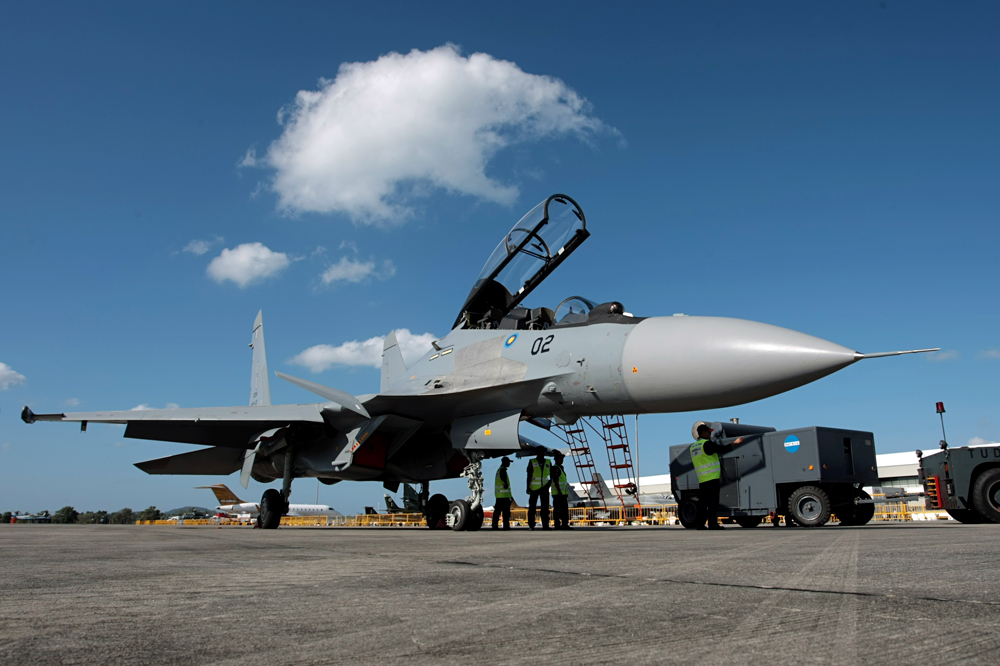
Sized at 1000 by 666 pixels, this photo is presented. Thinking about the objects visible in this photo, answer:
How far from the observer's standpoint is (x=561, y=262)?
32.6 ft

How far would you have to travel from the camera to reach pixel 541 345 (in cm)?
858

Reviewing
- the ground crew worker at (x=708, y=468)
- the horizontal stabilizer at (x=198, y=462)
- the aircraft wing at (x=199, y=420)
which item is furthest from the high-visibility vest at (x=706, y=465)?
the horizontal stabilizer at (x=198, y=462)

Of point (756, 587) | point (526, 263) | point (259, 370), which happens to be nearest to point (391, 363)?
point (259, 370)

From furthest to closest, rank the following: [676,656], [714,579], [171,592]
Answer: [714,579]
[171,592]
[676,656]

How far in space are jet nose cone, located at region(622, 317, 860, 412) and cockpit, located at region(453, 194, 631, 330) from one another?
2.33 m

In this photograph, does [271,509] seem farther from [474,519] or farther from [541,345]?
[541,345]

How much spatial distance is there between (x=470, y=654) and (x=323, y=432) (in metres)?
10.7

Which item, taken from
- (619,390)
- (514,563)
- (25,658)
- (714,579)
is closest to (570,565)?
(514,563)

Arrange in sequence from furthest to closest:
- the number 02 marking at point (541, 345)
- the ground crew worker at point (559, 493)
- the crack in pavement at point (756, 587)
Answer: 1. the ground crew worker at point (559, 493)
2. the number 02 marking at point (541, 345)
3. the crack in pavement at point (756, 587)

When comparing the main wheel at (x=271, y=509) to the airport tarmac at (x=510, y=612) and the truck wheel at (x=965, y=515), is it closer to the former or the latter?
the airport tarmac at (x=510, y=612)

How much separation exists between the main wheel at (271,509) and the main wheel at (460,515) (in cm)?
441

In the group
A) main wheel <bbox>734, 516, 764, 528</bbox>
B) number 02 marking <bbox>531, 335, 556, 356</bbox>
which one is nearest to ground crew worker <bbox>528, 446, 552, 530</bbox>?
number 02 marking <bbox>531, 335, 556, 356</bbox>

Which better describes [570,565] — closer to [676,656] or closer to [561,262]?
[676,656]

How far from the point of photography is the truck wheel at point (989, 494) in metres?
9.74
